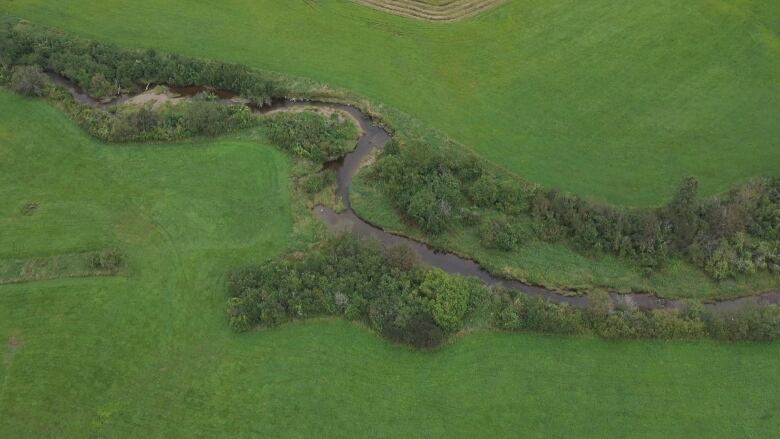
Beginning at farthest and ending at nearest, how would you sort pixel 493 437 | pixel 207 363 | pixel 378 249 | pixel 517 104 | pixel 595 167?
pixel 517 104
pixel 595 167
pixel 378 249
pixel 207 363
pixel 493 437

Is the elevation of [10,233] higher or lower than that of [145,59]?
lower

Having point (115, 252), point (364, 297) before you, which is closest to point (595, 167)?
point (364, 297)

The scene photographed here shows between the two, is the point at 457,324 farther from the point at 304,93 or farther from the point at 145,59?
the point at 145,59

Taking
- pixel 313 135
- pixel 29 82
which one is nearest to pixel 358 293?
pixel 313 135

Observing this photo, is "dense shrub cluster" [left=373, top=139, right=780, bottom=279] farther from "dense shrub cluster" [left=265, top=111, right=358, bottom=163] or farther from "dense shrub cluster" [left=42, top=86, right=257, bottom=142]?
"dense shrub cluster" [left=42, top=86, right=257, bottom=142]

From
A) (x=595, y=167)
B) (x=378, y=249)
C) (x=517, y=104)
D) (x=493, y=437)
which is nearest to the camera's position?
(x=493, y=437)

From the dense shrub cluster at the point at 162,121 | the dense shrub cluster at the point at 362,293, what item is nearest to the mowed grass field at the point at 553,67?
the dense shrub cluster at the point at 162,121

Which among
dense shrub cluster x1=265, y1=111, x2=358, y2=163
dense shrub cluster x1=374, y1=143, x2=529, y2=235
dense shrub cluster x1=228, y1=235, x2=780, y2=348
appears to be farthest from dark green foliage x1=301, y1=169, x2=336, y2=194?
dense shrub cluster x1=228, y1=235, x2=780, y2=348
